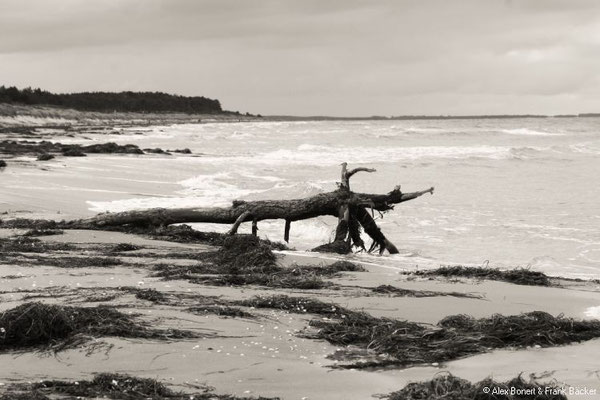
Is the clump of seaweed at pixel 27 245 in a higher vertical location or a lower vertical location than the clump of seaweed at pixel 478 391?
lower

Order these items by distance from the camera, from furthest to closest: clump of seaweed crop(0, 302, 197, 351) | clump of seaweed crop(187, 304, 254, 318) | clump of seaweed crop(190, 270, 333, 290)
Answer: clump of seaweed crop(190, 270, 333, 290)
clump of seaweed crop(187, 304, 254, 318)
clump of seaweed crop(0, 302, 197, 351)

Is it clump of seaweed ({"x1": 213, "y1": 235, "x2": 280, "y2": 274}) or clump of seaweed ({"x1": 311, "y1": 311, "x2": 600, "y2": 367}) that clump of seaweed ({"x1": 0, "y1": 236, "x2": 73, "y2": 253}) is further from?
clump of seaweed ({"x1": 311, "y1": 311, "x2": 600, "y2": 367})

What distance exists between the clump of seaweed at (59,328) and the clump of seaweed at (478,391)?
5.91 ft

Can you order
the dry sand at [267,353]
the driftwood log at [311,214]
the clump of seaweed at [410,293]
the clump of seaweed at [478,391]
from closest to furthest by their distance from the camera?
the clump of seaweed at [478,391], the dry sand at [267,353], the clump of seaweed at [410,293], the driftwood log at [311,214]

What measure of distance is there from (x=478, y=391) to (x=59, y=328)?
8.97 feet

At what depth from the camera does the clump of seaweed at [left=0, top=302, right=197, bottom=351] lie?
484cm

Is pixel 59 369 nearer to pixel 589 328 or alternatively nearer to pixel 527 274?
pixel 589 328

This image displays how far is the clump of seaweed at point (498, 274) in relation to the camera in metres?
7.73

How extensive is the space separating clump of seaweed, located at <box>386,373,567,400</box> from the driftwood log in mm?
5901

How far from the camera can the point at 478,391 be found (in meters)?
3.84

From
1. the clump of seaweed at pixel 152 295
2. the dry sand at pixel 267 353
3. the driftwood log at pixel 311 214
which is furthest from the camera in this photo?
the driftwood log at pixel 311 214

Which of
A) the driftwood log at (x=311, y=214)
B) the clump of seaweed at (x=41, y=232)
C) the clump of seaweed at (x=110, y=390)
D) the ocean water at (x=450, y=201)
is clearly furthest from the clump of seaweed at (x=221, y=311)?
the clump of seaweed at (x=41, y=232)

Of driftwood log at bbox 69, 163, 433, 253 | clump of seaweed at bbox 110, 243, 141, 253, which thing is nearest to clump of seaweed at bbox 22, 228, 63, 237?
driftwood log at bbox 69, 163, 433, 253

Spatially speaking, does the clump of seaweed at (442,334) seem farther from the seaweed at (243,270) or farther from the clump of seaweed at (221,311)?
the seaweed at (243,270)
